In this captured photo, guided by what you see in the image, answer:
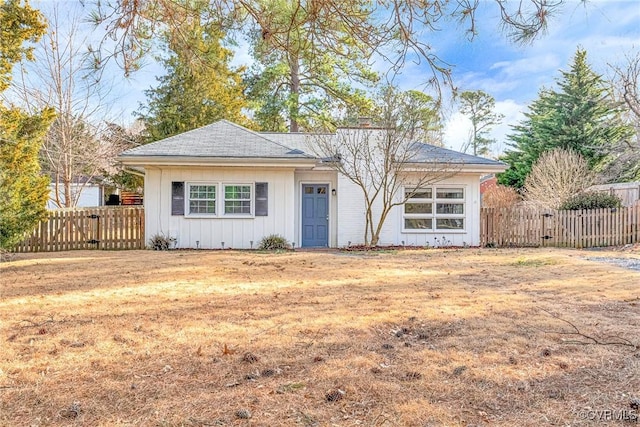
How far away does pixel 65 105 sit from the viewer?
17156 mm

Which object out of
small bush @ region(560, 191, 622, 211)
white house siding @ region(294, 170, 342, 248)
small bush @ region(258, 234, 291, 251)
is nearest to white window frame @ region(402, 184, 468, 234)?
white house siding @ region(294, 170, 342, 248)

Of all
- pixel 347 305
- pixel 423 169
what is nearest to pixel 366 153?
pixel 423 169

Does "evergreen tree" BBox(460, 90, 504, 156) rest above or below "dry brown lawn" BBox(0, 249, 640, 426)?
above

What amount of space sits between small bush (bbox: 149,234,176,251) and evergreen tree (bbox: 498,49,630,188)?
18.4 meters

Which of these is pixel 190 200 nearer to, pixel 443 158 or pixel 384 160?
pixel 384 160

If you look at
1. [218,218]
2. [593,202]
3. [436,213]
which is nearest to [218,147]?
[218,218]

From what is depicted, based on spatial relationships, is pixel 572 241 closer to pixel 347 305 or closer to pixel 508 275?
pixel 508 275

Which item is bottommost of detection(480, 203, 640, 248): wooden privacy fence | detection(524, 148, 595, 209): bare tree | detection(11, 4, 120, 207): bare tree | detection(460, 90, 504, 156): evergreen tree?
detection(480, 203, 640, 248): wooden privacy fence

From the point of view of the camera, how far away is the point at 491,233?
13.5 m

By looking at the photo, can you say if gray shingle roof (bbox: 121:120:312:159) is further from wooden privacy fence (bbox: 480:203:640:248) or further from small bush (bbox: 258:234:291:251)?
wooden privacy fence (bbox: 480:203:640:248)

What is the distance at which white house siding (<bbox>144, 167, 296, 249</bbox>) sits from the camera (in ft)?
40.3

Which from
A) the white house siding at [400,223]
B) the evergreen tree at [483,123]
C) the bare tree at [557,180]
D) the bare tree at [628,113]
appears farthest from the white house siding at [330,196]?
the evergreen tree at [483,123]

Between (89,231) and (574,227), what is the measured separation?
15116 mm

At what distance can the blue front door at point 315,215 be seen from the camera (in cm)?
1334
